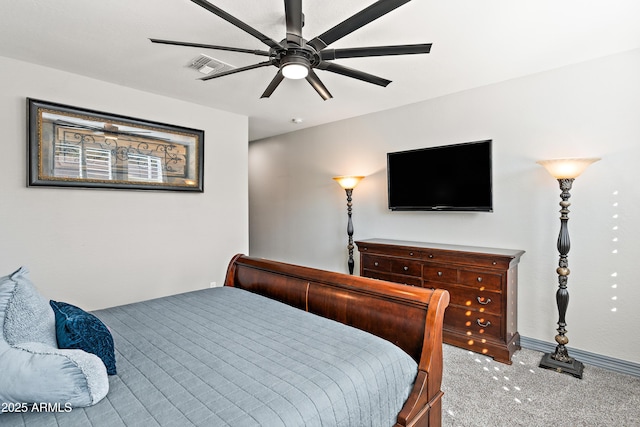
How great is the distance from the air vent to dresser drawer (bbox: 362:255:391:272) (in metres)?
2.46

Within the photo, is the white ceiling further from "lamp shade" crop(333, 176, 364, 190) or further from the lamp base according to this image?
the lamp base

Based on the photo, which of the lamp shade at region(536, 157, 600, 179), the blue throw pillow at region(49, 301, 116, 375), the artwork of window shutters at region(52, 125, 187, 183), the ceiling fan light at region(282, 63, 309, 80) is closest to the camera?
the blue throw pillow at region(49, 301, 116, 375)

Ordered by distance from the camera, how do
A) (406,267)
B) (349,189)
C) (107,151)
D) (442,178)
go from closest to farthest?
1. (107,151)
2. (406,267)
3. (442,178)
4. (349,189)

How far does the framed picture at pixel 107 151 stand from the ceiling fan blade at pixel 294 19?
2.41 m

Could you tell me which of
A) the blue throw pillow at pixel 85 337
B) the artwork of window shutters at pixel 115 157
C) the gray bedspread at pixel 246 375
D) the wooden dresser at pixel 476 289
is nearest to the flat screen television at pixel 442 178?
the wooden dresser at pixel 476 289

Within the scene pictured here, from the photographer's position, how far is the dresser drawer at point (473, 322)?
2857mm

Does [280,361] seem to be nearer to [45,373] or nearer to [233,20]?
[45,373]

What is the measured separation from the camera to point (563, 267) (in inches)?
106

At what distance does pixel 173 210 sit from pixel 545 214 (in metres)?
3.87

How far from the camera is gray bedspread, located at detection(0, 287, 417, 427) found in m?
1.04

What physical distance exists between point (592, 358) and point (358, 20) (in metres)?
3.27

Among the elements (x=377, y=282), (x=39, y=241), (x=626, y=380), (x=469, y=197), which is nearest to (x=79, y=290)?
(x=39, y=241)

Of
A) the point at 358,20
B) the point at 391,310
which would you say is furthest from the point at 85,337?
the point at 358,20

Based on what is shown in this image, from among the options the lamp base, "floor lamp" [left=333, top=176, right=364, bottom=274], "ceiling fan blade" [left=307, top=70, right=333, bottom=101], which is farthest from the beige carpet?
"ceiling fan blade" [left=307, top=70, right=333, bottom=101]
